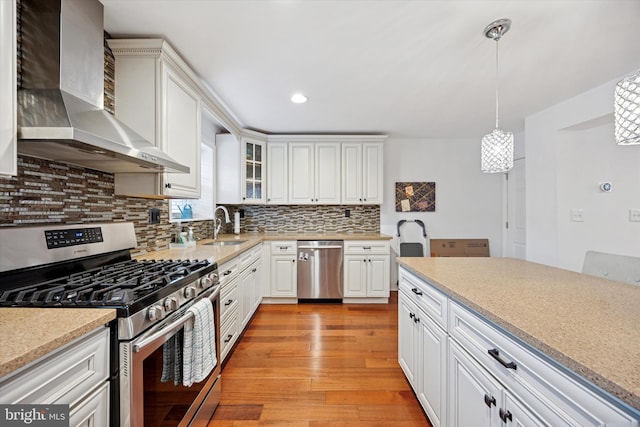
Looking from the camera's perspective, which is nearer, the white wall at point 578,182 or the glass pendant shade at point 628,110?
the glass pendant shade at point 628,110

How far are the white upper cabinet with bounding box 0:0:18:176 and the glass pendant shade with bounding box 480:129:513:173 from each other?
232 cm

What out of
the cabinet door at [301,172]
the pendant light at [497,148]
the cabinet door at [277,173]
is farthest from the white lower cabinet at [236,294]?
the pendant light at [497,148]

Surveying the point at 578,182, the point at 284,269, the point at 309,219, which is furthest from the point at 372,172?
the point at 578,182

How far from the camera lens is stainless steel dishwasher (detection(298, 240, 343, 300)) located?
3648 mm

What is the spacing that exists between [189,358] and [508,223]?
462cm

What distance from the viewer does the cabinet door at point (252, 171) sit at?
3717 mm

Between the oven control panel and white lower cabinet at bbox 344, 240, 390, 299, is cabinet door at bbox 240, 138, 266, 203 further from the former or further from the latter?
the oven control panel

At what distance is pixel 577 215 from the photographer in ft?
9.87

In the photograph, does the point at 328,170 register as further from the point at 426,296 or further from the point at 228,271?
the point at 426,296

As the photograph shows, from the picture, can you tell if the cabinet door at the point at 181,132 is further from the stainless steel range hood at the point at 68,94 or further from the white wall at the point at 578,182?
the white wall at the point at 578,182

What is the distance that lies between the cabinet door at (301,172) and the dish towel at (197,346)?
2.60 meters

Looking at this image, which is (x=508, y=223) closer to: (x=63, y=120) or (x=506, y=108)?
(x=506, y=108)

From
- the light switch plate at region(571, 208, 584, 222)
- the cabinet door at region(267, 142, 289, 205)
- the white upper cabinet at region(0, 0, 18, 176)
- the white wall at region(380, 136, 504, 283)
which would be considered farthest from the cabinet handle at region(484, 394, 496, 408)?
the white wall at region(380, 136, 504, 283)

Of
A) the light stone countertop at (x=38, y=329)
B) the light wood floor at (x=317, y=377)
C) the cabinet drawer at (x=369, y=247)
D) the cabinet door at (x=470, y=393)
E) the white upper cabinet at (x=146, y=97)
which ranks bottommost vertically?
the light wood floor at (x=317, y=377)
